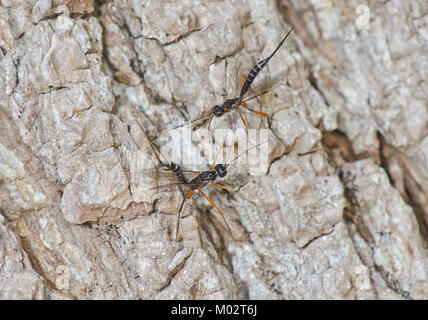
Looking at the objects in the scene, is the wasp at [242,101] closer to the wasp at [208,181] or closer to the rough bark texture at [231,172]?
the rough bark texture at [231,172]

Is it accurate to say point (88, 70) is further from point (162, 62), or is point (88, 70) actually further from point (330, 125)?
point (330, 125)

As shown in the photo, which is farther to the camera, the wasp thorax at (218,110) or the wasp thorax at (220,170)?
the wasp thorax at (218,110)

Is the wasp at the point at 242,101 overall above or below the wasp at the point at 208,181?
above

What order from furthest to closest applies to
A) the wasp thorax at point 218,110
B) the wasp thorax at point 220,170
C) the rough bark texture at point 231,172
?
1. the wasp thorax at point 218,110
2. the wasp thorax at point 220,170
3. the rough bark texture at point 231,172

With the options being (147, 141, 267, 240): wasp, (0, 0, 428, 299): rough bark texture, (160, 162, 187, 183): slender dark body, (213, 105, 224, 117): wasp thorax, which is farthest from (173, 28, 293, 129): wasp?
(160, 162, 187, 183): slender dark body

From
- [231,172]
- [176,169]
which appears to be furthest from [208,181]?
[176,169]

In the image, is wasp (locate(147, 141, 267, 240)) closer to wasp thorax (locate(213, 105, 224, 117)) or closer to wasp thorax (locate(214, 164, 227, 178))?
wasp thorax (locate(214, 164, 227, 178))

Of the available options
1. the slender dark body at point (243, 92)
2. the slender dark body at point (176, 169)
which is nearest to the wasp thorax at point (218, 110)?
the slender dark body at point (243, 92)
